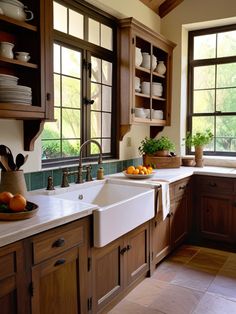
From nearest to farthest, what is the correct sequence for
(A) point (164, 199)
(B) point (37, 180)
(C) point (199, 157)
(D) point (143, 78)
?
(B) point (37, 180)
(A) point (164, 199)
(D) point (143, 78)
(C) point (199, 157)

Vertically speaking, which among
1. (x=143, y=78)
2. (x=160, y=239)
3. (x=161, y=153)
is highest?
(x=143, y=78)

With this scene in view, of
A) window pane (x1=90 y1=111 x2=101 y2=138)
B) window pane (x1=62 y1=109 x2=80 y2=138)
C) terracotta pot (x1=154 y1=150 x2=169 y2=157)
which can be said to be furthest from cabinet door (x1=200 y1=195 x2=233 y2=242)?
window pane (x1=62 y1=109 x2=80 y2=138)

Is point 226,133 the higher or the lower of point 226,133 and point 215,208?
the higher

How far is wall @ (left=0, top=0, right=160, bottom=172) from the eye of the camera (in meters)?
2.21

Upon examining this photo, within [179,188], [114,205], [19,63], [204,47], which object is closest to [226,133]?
[204,47]

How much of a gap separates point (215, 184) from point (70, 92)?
185 cm

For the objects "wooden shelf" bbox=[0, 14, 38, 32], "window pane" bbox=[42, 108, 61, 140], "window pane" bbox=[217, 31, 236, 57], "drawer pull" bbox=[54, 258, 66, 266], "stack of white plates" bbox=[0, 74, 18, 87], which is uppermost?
"window pane" bbox=[217, 31, 236, 57]

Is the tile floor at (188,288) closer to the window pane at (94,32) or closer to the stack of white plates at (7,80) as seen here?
the stack of white plates at (7,80)

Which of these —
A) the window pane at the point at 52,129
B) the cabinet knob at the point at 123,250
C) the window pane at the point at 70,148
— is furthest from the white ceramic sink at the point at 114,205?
the window pane at the point at 52,129

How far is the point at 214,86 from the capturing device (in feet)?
13.6

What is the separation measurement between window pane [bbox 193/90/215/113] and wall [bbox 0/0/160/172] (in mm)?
796

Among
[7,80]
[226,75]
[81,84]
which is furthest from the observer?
[226,75]

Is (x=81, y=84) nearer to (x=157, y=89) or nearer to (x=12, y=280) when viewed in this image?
(x=157, y=89)

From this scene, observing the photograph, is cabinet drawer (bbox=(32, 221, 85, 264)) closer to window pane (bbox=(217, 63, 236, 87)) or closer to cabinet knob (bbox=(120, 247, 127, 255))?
cabinet knob (bbox=(120, 247, 127, 255))
